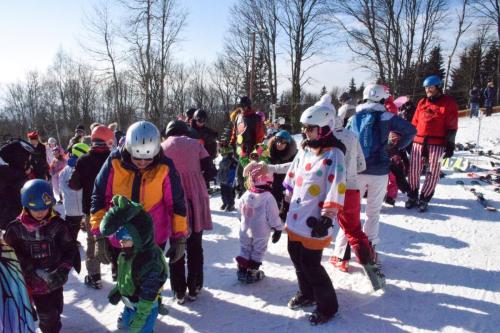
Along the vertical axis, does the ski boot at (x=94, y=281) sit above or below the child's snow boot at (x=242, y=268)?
below

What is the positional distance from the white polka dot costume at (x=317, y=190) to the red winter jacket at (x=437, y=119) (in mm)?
3567

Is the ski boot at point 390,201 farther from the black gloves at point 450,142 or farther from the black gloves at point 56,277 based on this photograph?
the black gloves at point 56,277

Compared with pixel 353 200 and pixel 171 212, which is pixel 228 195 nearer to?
pixel 353 200

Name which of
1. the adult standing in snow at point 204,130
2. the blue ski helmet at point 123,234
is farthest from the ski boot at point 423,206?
the blue ski helmet at point 123,234

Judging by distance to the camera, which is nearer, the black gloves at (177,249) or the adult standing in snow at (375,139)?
the black gloves at (177,249)

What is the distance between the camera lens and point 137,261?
2705 millimetres

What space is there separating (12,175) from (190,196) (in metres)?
2.14

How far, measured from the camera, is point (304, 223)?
10.3ft

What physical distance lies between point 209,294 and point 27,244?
1862 millimetres

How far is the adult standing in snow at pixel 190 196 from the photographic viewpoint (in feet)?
11.9

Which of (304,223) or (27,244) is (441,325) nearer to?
(304,223)

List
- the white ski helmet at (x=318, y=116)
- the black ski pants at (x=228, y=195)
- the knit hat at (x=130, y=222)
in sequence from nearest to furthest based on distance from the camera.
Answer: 1. the knit hat at (x=130, y=222)
2. the white ski helmet at (x=318, y=116)
3. the black ski pants at (x=228, y=195)

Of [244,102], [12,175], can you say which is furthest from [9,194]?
[244,102]

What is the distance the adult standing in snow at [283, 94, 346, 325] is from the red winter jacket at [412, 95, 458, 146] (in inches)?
137
